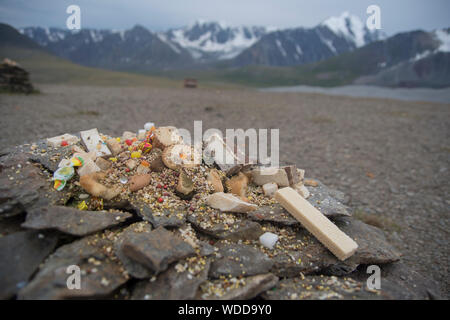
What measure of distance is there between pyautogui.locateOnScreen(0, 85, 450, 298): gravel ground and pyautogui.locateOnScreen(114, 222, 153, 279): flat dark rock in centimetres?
445

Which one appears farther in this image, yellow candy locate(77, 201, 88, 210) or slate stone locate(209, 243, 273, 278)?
yellow candy locate(77, 201, 88, 210)

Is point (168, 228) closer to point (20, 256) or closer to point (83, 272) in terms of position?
point (83, 272)

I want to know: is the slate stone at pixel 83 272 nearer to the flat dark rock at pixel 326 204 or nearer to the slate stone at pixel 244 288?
the slate stone at pixel 244 288

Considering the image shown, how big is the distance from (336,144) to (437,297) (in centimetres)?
972

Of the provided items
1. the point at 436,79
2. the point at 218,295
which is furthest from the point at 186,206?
the point at 436,79

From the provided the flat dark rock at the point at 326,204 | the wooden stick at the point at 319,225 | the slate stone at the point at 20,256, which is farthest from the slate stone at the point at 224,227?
the slate stone at the point at 20,256

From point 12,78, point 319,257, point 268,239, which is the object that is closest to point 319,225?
point 319,257

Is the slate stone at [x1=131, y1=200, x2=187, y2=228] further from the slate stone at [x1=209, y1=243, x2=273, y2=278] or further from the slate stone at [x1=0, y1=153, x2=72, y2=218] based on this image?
the slate stone at [x1=0, y1=153, x2=72, y2=218]

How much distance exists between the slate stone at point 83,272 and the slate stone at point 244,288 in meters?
0.87

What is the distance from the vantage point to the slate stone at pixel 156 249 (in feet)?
8.65

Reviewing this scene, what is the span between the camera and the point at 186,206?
12.3ft

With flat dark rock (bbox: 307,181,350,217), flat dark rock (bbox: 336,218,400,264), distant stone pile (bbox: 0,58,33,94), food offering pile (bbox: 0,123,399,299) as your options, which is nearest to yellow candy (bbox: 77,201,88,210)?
food offering pile (bbox: 0,123,399,299)

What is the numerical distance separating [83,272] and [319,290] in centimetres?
258

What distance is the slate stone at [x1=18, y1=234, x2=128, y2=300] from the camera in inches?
93.1
